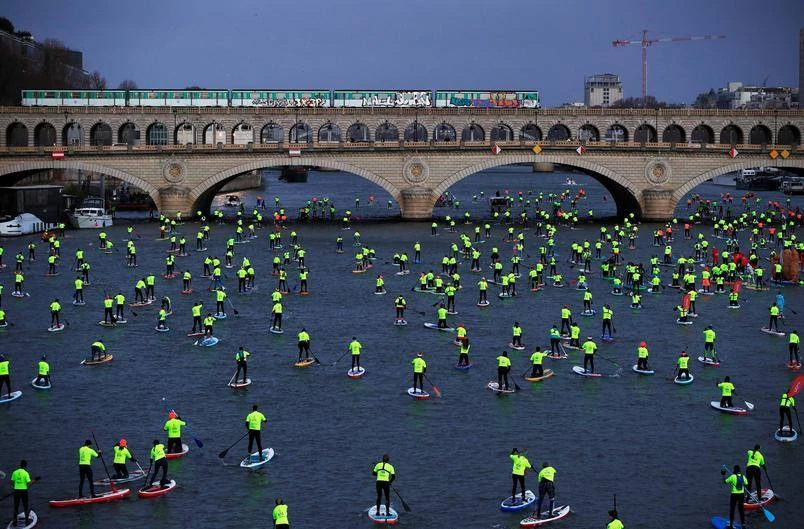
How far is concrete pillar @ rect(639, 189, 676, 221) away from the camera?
145 m

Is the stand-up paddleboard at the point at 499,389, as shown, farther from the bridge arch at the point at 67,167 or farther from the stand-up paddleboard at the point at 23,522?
the bridge arch at the point at 67,167

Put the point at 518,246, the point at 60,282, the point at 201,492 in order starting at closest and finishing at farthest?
the point at 201,492
the point at 60,282
the point at 518,246

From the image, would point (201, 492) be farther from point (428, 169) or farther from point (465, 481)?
point (428, 169)

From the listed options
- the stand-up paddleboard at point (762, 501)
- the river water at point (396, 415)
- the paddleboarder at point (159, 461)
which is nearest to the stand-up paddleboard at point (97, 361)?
the river water at point (396, 415)

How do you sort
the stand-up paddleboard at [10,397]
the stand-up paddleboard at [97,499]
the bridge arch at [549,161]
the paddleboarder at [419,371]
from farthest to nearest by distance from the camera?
1. the bridge arch at [549,161]
2. the paddleboarder at [419,371]
3. the stand-up paddleboard at [10,397]
4. the stand-up paddleboard at [97,499]

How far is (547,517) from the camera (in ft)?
142

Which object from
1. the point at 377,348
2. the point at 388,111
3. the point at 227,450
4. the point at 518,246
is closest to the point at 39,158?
the point at 388,111

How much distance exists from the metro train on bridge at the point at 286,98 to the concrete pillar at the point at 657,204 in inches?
884

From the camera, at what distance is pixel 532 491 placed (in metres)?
46.3

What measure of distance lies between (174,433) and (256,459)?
144 inches

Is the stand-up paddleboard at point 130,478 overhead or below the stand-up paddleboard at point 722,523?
overhead

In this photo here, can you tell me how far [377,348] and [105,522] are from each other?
30.6m

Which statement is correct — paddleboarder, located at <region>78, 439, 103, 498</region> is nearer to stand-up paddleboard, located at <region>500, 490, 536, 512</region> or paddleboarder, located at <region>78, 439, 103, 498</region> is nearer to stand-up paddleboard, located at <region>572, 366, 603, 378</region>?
stand-up paddleboard, located at <region>500, 490, 536, 512</region>

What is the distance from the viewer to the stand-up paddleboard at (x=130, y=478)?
46469mm
